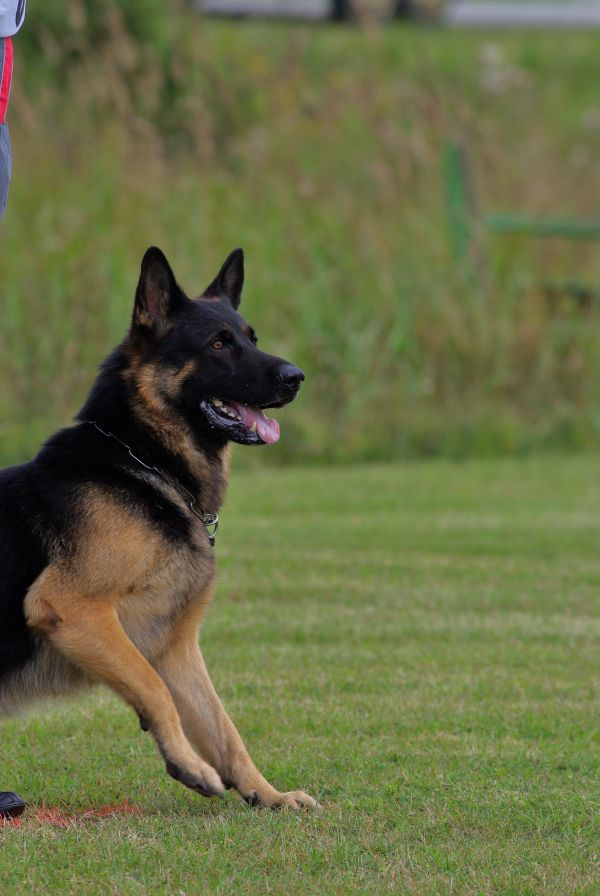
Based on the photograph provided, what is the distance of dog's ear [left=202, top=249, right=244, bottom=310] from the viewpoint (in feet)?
15.1

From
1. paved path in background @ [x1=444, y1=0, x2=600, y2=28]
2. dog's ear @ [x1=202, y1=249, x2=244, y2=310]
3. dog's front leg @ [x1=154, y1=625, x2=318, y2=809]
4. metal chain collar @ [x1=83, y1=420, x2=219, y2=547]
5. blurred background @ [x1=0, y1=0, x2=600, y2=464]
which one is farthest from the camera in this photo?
paved path in background @ [x1=444, y1=0, x2=600, y2=28]

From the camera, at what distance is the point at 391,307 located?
34.8 feet

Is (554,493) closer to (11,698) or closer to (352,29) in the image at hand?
(11,698)

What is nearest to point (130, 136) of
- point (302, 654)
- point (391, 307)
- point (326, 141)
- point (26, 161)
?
point (26, 161)

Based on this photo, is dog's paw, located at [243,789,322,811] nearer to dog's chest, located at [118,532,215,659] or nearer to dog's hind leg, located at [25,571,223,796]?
dog's hind leg, located at [25,571,223,796]

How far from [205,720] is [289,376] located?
1.07 meters

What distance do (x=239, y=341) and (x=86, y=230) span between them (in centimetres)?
618

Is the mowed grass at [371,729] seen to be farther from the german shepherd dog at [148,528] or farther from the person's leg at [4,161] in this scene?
the person's leg at [4,161]

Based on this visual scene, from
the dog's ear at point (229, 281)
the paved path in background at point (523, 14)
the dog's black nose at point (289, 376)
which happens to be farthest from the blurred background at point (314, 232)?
the paved path in background at point (523, 14)

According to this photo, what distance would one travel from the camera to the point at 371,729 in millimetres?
4539

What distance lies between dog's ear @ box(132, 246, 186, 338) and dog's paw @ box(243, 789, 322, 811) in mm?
1421

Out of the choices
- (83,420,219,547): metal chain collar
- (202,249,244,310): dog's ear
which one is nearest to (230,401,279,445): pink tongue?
(83,420,219,547): metal chain collar

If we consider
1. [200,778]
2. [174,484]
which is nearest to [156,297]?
[174,484]

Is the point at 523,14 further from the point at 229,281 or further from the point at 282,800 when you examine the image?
the point at 282,800
